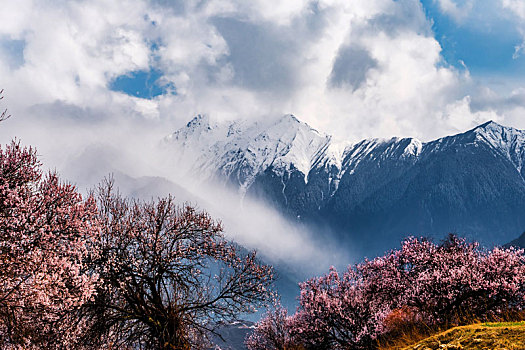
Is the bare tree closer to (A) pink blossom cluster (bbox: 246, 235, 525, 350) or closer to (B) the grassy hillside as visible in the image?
(A) pink blossom cluster (bbox: 246, 235, 525, 350)

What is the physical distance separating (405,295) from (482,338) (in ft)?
68.8

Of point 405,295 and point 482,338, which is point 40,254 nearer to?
point 482,338

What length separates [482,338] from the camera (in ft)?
24.8

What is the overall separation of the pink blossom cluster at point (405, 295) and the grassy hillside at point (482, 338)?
6.91 meters

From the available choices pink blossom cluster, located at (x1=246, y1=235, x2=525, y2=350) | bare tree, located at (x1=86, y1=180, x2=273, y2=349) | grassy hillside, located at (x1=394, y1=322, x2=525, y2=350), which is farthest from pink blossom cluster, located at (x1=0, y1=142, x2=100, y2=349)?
pink blossom cluster, located at (x1=246, y1=235, x2=525, y2=350)

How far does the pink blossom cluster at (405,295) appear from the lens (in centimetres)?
2095

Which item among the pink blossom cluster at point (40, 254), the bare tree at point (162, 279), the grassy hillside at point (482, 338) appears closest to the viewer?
the grassy hillside at point (482, 338)

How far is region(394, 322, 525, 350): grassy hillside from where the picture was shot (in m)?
7.07

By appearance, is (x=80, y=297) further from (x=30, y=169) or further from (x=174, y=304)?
(x=30, y=169)

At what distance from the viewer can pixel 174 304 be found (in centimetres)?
1828

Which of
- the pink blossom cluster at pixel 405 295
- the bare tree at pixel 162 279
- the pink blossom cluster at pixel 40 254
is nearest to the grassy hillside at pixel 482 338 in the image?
the pink blossom cluster at pixel 405 295

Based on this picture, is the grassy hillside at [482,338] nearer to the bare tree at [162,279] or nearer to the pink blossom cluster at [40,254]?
the pink blossom cluster at [40,254]

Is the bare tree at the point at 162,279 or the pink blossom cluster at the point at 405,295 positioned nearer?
the bare tree at the point at 162,279

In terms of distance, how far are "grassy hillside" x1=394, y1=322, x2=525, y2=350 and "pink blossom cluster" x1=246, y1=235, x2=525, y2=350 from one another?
6.91m
